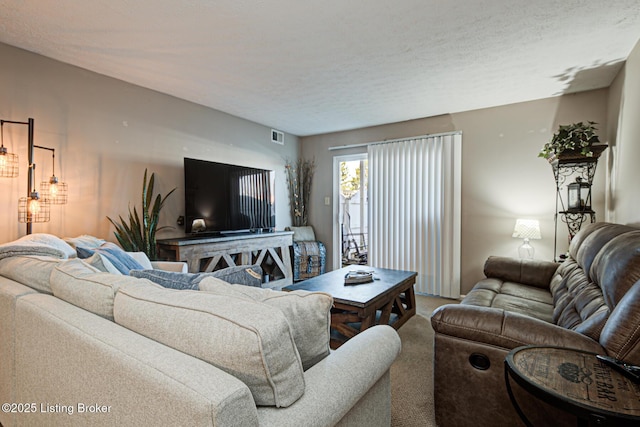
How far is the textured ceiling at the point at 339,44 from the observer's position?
196cm

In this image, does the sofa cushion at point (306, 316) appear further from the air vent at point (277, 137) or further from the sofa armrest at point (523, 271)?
the air vent at point (277, 137)

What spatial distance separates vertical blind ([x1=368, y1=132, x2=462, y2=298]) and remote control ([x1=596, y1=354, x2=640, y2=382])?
10.0ft

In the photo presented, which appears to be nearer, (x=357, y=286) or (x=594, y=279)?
(x=594, y=279)

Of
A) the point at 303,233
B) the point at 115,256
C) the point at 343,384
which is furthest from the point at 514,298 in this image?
the point at 303,233

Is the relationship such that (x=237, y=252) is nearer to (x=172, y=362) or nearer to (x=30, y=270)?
(x=30, y=270)

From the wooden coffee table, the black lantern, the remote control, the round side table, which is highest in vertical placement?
the black lantern

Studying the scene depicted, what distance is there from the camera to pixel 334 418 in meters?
0.86

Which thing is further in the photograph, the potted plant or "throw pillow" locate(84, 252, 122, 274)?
the potted plant

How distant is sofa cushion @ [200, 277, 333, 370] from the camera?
39.0 inches

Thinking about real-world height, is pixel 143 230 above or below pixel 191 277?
above

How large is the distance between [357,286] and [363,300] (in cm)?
43

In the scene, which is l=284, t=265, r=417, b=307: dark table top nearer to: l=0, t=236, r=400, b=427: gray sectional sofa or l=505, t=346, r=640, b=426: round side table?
→ l=0, t=236, r=400, b=427: gray sectional sofa

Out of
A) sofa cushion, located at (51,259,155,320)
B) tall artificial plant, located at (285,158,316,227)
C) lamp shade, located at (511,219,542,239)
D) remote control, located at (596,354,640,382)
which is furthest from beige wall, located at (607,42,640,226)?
tall artificial plant, located at (285,158,316,227)

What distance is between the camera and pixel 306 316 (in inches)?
39.6
